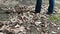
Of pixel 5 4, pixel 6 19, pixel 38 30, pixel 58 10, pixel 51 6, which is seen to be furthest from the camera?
pixel 5 4

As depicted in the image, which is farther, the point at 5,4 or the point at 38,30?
the point at 5,4

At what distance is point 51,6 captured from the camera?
5.91 meters

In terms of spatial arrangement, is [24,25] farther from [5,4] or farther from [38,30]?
[5,4]

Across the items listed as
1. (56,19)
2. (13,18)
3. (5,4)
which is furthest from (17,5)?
(56,19)

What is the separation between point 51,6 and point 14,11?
1.19 m

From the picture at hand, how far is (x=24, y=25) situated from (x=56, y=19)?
1042 mm

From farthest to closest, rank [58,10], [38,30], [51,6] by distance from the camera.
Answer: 1. [58,10]
2. [51,6]
3. [38,30]

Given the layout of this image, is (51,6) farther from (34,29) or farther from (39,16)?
(34,29)

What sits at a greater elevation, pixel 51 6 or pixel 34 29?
pixel 51 6

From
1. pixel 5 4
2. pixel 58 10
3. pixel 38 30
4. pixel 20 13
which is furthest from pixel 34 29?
pixel 5 4

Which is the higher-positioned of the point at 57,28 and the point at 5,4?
the point at 5,4

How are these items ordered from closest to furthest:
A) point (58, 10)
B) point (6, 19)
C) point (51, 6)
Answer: point (6, 19) → point (51, 6) → point (58, 10)

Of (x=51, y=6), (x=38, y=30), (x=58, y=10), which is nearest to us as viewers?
(x=38, y=30)

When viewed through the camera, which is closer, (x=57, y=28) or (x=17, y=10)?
(x=57, y=28)
